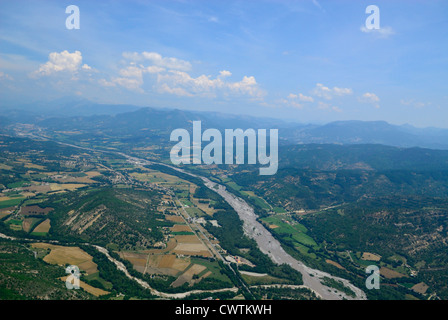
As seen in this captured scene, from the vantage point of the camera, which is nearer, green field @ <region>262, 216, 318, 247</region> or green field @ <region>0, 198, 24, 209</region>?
green field @ <region>262, 216, 318, 247</region>

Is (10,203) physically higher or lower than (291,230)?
higher

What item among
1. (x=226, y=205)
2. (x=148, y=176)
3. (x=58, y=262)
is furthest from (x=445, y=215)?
(x=148, y=176)

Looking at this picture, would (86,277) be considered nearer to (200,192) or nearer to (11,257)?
(11,257)

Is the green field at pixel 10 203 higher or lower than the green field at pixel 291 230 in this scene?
higher

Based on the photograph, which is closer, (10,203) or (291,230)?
(291,230)

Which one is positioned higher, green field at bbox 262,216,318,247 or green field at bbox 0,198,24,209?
green field at bbox 0,198,24,209

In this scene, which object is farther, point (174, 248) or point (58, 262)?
point (174, 248)

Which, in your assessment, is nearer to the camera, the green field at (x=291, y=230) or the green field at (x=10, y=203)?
the green field at (x=291, y=230)
